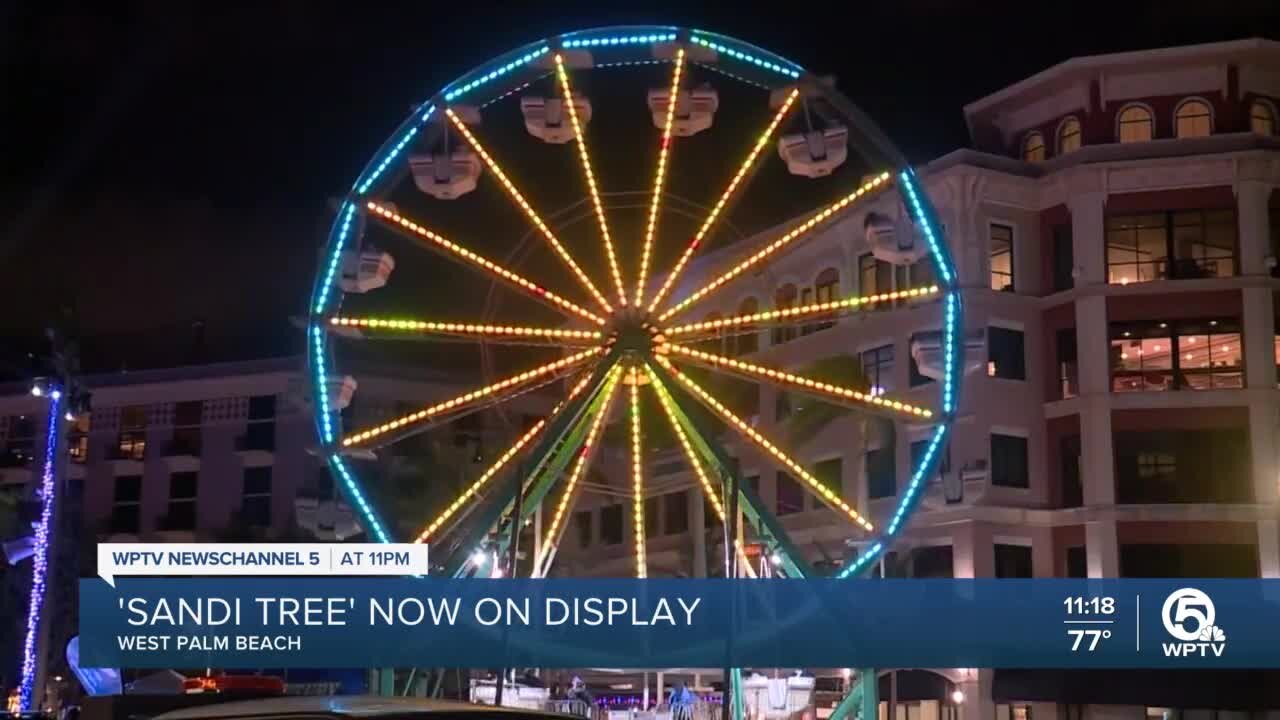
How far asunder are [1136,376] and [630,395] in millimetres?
17178

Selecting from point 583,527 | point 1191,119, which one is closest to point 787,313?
point 1191,119

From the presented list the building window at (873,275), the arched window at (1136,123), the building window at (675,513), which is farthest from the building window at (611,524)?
the arched window at (1136,123)

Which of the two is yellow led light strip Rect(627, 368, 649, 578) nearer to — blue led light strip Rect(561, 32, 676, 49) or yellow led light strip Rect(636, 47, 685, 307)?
yellow led light strip Rect(636, 47, 685, 307)

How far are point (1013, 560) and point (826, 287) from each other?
859 centimetres

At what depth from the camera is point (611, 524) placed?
5216 cm

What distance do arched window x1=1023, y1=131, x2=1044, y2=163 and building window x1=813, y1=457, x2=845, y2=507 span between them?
28.4 feet

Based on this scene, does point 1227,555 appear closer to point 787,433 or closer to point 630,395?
point 787,433

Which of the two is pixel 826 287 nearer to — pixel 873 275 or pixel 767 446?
pixel 873 275

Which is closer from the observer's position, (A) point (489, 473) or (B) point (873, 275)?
(A) point (489, 473)

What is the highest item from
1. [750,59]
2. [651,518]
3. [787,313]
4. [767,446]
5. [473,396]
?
[750,59]

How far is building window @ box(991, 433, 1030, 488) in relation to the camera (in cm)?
3888

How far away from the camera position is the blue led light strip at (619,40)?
86.2 feet

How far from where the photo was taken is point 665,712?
2322 cm

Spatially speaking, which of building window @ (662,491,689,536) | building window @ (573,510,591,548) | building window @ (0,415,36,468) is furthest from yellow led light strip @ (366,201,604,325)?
building window @ (0,415,36,468)
